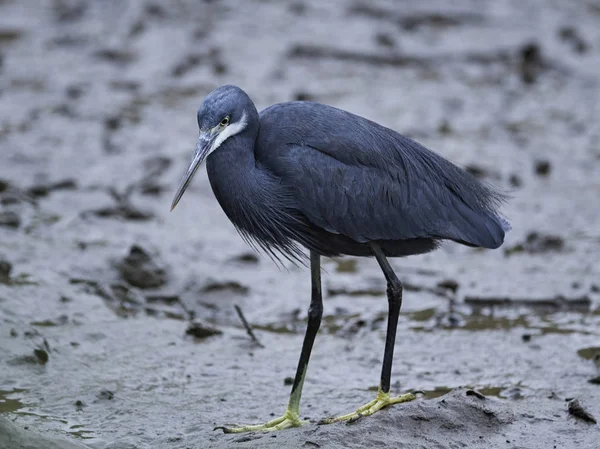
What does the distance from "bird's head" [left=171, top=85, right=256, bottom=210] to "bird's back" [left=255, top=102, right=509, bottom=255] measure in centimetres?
22

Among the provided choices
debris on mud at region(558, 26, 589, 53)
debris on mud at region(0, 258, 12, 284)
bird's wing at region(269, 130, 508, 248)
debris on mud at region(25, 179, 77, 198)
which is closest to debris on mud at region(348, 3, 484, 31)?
debris on mud at region(558, 26, 589, 53)

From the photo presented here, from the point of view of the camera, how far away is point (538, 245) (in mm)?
8812

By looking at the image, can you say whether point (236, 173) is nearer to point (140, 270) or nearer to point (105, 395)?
point (105, 395)

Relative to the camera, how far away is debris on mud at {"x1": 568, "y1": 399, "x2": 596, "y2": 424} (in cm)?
547

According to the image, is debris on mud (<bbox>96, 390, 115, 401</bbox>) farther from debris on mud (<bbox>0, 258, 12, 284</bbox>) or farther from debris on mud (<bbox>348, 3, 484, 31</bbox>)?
debris on mud (<bbox>348, 3, 484, 31</bbox>)

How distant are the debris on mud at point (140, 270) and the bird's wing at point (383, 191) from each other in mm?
2471

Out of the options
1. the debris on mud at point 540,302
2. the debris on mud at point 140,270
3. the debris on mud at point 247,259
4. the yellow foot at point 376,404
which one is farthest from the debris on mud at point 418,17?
the yellow foot at point 376,404

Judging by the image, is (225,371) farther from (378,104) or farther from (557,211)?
(378,104)

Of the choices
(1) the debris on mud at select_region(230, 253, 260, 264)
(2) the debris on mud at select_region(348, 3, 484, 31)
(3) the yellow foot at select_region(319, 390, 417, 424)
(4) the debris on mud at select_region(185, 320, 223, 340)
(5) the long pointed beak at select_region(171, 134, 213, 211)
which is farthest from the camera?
(2) the debris on mud at select_region(348, 3, 484, 31)

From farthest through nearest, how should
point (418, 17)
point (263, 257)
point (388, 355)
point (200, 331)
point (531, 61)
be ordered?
point (418, 17) < point (531, 61) < point (263, 257) < point (200, 331) < point (388, 355)

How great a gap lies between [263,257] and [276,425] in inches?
129

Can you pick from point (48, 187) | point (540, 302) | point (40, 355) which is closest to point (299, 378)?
point (40, 355)

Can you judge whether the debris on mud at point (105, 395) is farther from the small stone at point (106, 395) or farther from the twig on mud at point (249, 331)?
the twig on mud at point (249, 331)

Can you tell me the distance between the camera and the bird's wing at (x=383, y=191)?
5.52 metres
